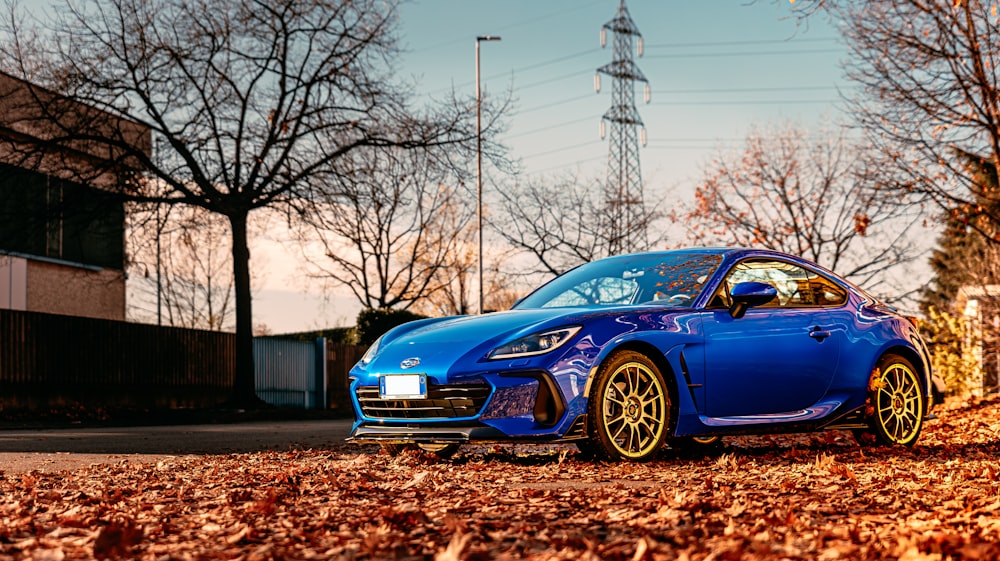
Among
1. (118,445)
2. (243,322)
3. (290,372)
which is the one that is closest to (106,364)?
(243,322)

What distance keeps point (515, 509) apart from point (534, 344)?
7.27 feet

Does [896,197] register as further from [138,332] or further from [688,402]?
[138,332]

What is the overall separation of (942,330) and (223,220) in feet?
47.1

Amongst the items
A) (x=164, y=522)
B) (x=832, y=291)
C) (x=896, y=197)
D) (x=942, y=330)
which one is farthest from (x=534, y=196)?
(x=164, y=522)

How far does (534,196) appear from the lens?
38.5 m

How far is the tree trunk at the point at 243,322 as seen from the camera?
924 inches

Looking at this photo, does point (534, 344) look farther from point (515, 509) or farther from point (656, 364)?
point (515, 509)

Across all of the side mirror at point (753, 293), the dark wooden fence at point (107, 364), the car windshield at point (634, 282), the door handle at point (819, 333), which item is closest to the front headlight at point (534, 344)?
the car windshield at point (634, 282)

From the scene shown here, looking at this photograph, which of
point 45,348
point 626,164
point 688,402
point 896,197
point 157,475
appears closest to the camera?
point 157,475

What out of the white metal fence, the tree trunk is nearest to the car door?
the tree trunk

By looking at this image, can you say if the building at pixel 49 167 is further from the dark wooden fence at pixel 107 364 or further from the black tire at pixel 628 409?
the black tire at pixel 628 409

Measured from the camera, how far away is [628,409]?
24.3ft

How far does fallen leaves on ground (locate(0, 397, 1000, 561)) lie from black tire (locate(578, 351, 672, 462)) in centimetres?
20

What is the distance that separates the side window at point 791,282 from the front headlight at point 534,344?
5.62ft
